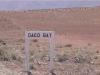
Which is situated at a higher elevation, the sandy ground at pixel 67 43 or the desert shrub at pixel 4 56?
the desert shrub at pixel 4 56

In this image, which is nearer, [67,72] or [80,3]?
[67,72]

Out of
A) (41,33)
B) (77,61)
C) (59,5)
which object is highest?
(41,33)

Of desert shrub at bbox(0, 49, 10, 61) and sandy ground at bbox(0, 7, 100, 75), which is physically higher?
desert shrub at bbox(0, 49, 10, 61)

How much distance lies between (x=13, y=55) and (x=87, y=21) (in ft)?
154

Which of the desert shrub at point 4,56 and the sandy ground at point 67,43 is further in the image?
the desert shrub at point 4,56

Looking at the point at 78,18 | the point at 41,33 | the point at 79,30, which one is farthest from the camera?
the point at 78,18

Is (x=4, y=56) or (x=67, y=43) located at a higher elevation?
(x=4, y=56)

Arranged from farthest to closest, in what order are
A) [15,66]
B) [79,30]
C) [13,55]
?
[79,30], [13,55], [15,66]

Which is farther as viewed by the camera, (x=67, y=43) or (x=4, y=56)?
(x=67, y=43)

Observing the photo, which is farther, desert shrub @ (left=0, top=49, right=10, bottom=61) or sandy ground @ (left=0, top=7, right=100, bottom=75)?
desert shrub @ (left=0, top=49, right=10, bottom=61)

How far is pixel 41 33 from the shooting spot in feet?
52.9

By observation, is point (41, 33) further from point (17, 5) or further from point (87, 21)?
point (17, 5)

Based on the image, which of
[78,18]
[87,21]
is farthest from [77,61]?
[78,18]

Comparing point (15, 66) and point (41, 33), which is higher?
point (41, 33)
